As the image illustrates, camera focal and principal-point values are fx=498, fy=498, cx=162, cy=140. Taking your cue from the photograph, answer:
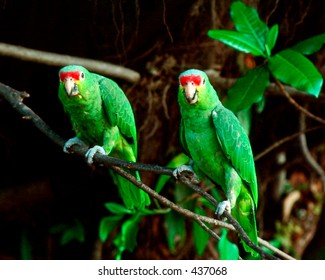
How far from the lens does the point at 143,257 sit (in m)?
2.36

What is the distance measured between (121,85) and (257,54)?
0.62m

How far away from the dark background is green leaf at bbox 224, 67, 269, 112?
1.00ft

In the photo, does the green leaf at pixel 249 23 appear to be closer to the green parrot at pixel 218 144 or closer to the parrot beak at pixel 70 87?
the green parrot at pixel 218 144

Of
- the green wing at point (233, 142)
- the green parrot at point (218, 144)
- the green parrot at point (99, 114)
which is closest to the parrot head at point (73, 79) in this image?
the green parrot at point (99, 114)

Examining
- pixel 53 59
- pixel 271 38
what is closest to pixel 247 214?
pixel 271 38

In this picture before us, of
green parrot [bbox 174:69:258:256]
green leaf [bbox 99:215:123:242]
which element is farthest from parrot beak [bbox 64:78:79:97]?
green leaf [bbox 99:215:123:242]

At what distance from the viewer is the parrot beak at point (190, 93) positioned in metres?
1.36

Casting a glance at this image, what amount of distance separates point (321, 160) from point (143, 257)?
1.17 m

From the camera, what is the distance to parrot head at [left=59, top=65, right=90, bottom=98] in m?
1.43

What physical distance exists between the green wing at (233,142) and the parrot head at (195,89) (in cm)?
6

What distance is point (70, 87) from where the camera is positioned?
4.76 feet

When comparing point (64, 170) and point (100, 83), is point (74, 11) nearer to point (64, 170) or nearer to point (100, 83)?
point (100, 83)

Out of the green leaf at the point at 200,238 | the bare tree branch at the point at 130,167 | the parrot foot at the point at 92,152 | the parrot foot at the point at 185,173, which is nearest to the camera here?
the bare tree branch at the point at 130,167
